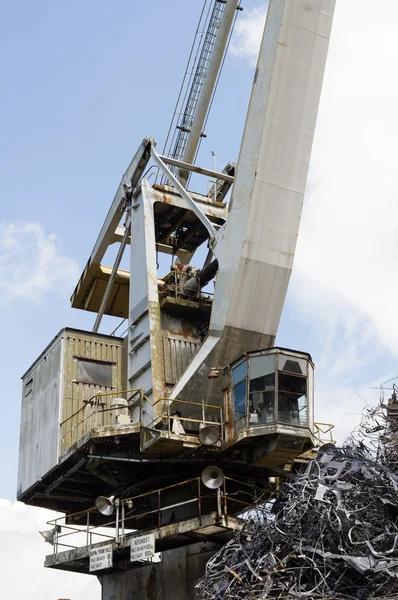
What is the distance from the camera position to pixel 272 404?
2058cm

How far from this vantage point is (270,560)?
16438mm

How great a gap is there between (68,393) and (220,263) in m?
5.91

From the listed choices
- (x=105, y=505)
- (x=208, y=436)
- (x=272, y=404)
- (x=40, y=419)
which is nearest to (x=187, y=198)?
(x=272, y=404)

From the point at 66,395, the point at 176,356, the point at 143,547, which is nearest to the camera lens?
the point at 143,547

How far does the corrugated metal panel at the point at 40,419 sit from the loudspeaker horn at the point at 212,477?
212 inches

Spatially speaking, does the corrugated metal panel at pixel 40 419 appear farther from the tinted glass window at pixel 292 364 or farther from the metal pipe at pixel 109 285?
the tinted glass window at pixel 292 364

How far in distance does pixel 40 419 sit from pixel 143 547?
21.5 ft

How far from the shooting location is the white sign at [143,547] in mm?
20750

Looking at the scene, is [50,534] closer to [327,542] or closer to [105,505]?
[105,505]

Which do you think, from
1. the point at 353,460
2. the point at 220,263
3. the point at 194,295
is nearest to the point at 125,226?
the point at 194,295

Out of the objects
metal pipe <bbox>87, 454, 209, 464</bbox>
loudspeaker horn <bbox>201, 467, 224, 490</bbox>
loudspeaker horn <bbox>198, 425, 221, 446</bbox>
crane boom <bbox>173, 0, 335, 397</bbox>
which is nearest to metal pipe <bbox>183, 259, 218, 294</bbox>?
crane boom <bbox>173, 0, 335, 397</bbox>

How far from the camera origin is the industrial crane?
68.9 feet

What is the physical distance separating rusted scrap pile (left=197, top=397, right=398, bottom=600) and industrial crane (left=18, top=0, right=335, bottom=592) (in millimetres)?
2502

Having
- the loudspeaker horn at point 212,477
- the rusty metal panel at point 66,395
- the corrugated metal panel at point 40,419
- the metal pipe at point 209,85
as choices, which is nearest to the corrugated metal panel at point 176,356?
the rusty metal panel at point 66,395
